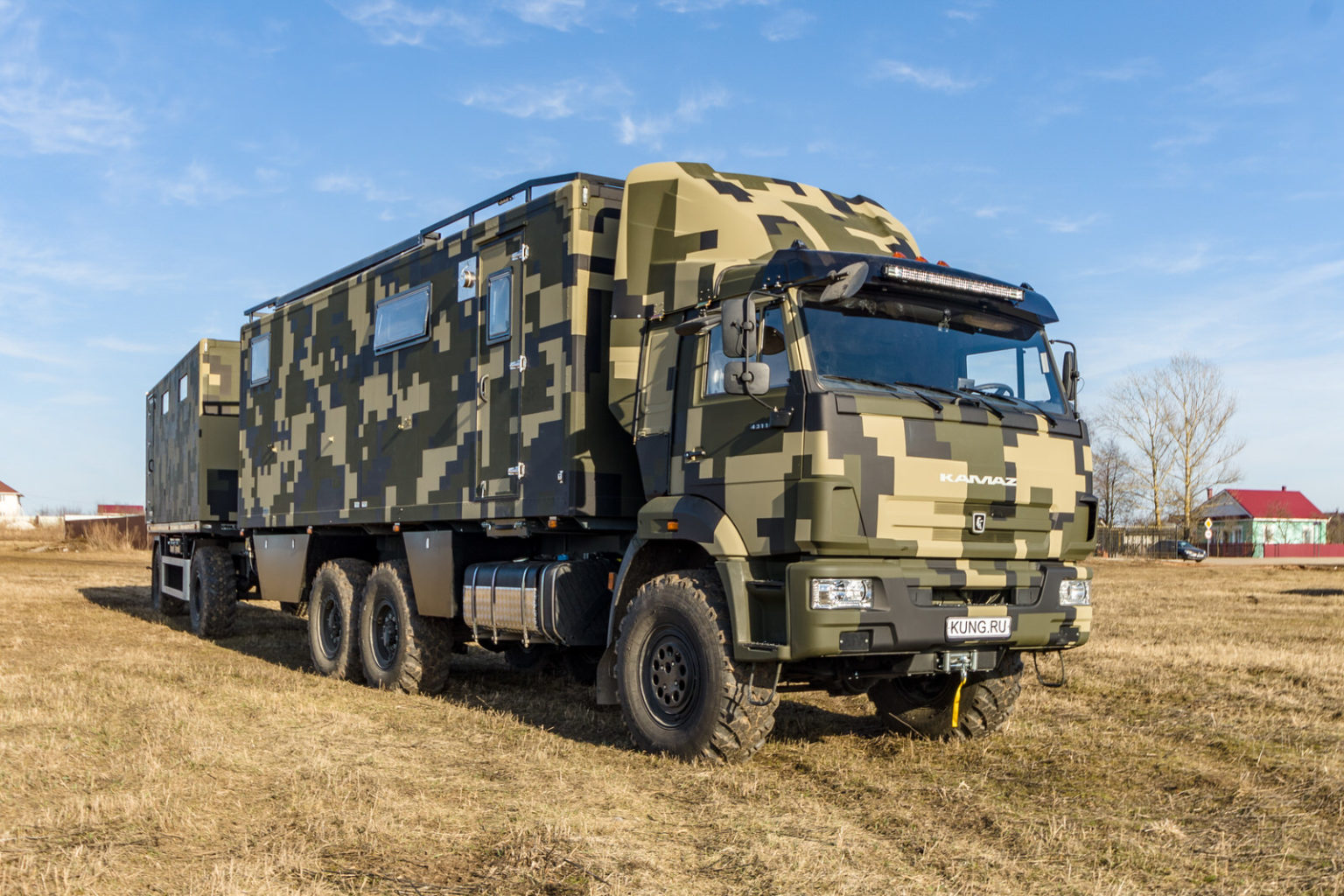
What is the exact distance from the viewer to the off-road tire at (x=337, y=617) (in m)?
11.7

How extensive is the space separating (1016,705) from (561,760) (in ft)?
13.6

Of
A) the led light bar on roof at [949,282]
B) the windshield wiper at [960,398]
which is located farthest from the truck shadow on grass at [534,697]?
the led light bar on roof at [949,282]

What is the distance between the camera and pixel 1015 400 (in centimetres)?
741

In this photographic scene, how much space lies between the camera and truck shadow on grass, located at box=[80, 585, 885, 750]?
8.61m

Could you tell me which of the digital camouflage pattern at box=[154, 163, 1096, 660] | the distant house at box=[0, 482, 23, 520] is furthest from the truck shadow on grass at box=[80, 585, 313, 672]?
the distant house at box=[0, 482, 23, 520]

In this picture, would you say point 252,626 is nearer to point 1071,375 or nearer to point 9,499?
point 1071,375

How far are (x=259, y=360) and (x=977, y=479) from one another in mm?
10333

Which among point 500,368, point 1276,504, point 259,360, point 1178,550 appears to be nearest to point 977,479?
point 500,368

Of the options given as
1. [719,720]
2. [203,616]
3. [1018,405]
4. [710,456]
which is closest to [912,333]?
[1018,405]

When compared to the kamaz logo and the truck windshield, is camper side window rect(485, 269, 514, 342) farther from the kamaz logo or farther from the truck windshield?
the kamaz logo

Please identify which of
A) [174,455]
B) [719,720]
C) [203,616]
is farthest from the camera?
[174,455]

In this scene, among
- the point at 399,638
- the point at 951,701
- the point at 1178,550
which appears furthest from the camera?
the point at 1178,550

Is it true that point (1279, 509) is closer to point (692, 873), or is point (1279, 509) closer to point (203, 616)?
point (203, 616)

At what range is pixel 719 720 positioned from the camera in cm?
696
